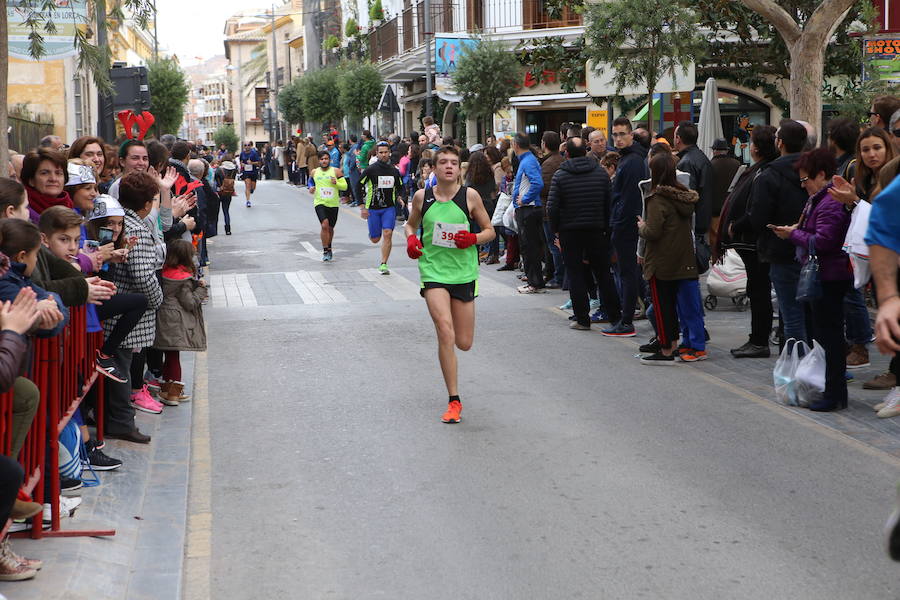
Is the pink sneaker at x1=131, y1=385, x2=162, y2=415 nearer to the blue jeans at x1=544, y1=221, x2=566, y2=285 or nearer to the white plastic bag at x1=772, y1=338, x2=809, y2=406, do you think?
the white plastic bag at x1=772, y1=338, x2=809, y2=406

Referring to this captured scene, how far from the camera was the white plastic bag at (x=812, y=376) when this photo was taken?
26.6ft

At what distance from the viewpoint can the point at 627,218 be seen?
1143 cm

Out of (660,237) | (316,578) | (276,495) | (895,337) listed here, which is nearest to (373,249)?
(660,237)

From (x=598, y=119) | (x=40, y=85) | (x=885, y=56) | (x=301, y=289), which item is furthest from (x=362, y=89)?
(x=885, y=56)

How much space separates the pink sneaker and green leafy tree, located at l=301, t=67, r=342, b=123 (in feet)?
163

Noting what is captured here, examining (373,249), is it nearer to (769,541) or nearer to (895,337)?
(769,541)

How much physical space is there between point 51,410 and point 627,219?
7248 millimetres

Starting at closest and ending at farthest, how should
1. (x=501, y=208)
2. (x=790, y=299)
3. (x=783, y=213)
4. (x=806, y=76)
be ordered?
(x=790, y=299) → (x=783, y=213) → (x=806, y=76) → (x=501, y=208)

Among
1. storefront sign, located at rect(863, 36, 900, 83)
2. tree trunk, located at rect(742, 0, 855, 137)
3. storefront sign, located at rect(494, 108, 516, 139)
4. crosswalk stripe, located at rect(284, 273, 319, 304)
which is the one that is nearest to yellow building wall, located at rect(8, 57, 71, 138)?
storefront sign, located at rect(494, 108, 516, 139)

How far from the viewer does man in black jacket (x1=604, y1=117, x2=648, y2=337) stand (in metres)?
11.4

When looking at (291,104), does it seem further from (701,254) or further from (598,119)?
(701,254)

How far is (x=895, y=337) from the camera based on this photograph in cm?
385

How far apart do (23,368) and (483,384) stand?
5.01 meters

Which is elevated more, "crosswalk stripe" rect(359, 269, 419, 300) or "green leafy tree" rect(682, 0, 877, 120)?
"green leafy tree" rect(682, 0, 877, 120)
